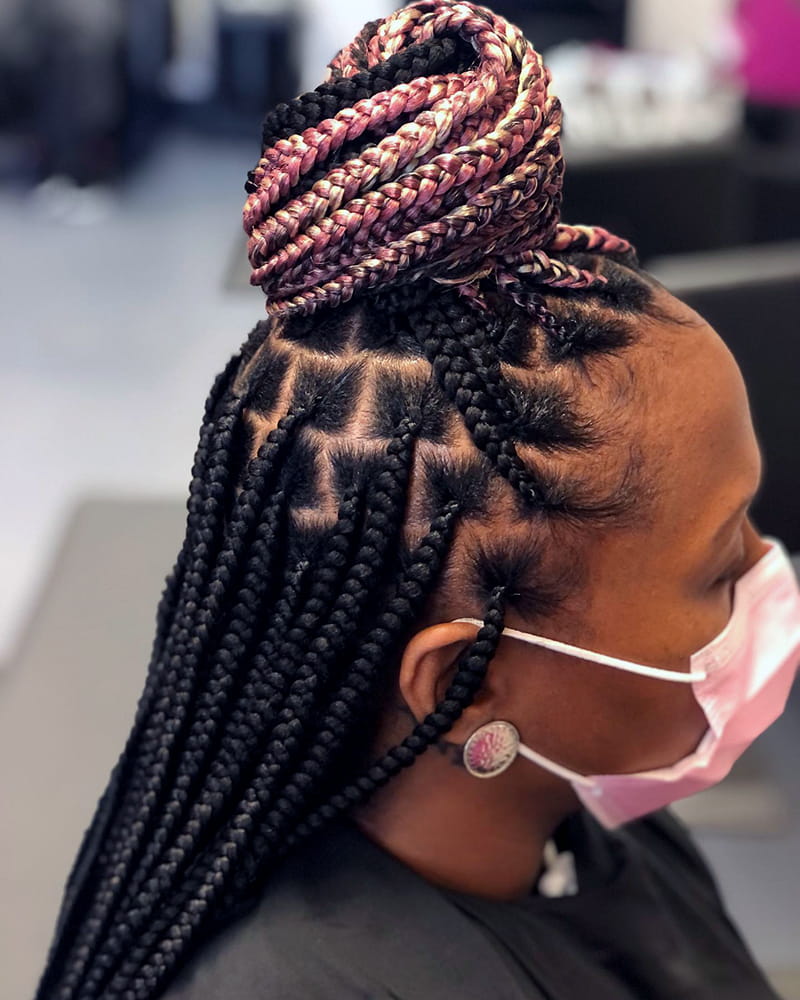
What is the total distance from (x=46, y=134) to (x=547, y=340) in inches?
151

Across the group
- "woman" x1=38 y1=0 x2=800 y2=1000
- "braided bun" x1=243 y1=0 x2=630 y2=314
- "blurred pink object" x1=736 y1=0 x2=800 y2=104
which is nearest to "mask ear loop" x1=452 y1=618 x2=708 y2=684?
"woman" x1=38 y1=0 x2=800 y2=1000

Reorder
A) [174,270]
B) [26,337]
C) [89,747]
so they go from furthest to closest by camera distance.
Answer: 1. [174,270]
2. [26,337]
3. [89,747]

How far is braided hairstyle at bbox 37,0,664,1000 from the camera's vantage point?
2.10 feet

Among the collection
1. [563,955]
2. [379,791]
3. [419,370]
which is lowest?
[563,955]

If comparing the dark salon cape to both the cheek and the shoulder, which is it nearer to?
the shoulder

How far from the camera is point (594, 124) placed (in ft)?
8.13

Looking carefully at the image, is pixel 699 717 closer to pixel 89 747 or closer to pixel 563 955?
pixel 563 955

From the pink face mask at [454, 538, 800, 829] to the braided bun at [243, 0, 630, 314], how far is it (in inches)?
12.8

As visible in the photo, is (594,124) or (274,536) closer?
(274,536)

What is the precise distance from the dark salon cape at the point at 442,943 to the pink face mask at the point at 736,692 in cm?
11

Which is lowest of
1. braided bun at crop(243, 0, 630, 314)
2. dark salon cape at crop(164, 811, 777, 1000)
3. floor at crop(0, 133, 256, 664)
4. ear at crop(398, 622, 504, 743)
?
floor at crop(0, 133, 256, 664)

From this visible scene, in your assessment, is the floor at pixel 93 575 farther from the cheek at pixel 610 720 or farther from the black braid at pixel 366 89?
the cheek at pixel 610 720

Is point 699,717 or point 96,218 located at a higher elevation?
point 699,717

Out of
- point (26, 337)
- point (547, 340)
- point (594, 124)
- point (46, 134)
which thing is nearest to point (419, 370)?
point (547, 340)
